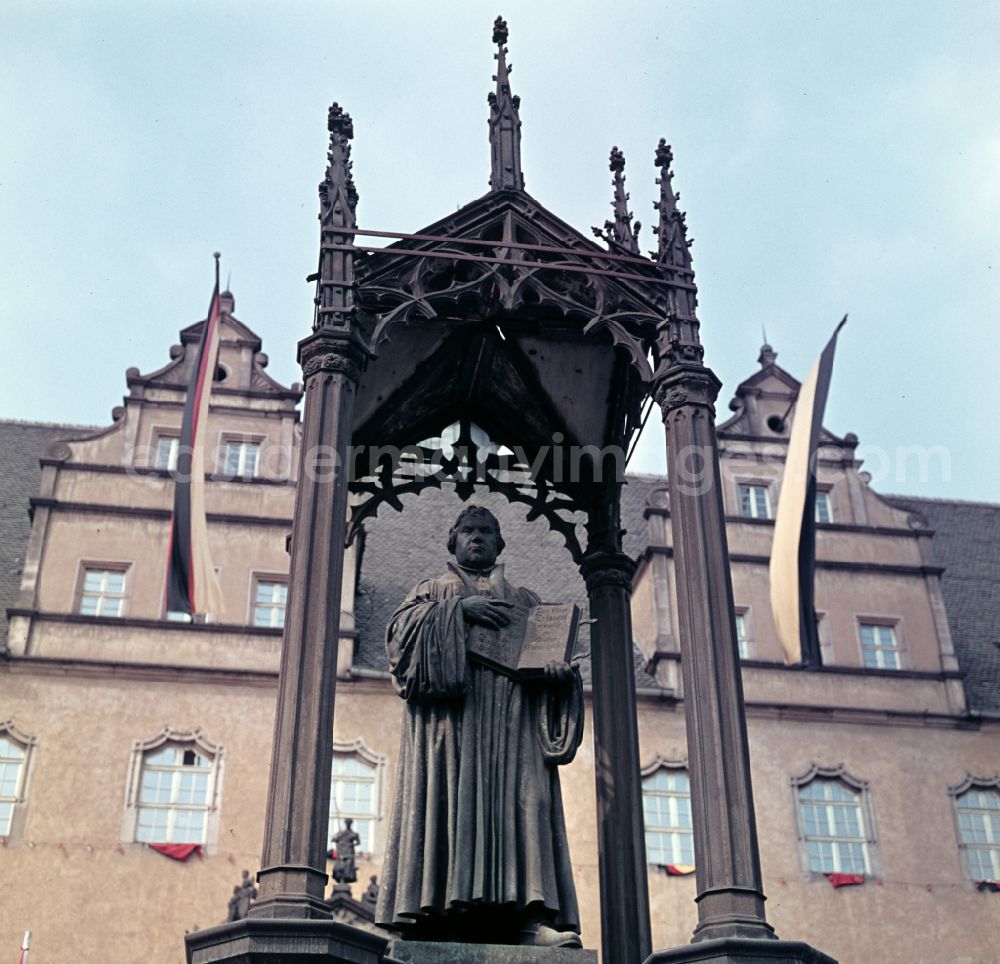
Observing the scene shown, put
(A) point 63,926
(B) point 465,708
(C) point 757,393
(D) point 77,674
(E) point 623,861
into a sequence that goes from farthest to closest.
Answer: (C) point 757,393, (D) point 77,674, (A) point 63,926, (E) point 623,861, (B) point 465,708

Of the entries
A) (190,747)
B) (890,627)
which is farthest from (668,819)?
(190,747)

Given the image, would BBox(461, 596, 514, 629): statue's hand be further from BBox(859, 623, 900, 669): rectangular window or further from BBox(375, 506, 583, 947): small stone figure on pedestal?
BBox(859, 623, 900, 669): rectangular window

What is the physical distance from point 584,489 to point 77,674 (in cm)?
1343

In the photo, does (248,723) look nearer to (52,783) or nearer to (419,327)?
(52,783)

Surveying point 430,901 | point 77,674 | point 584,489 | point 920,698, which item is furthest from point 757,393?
point 430,901

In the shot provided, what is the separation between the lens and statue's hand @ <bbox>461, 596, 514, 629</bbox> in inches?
309

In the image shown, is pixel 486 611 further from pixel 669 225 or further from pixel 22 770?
pixel 22 770

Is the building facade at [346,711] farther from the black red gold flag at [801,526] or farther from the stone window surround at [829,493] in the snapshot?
the black red gold flag at [801,526]

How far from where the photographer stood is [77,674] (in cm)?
2155

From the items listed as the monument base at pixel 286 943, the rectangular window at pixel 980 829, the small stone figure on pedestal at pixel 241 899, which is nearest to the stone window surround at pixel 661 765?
the rectangular window at pixel 980 829

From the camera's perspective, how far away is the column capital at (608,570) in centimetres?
976

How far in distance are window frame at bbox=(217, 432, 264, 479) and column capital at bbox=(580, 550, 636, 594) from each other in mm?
14642

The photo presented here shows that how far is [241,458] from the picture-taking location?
24266mm

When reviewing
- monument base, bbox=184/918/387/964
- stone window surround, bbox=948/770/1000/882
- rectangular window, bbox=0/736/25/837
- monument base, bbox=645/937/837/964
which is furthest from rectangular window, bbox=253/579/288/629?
monument base, bbox=645/937/837/964
